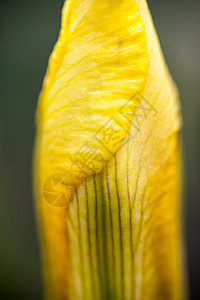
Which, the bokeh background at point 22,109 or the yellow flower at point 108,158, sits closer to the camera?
the yellow flower at point 108,158

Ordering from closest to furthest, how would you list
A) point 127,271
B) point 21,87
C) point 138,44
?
point 138,44, point 127,271, point 21,87

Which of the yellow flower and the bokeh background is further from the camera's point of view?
the bokeh background

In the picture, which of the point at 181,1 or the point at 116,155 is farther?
the point at 181,1

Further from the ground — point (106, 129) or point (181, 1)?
point (181, 1)

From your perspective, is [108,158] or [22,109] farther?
[22,109]

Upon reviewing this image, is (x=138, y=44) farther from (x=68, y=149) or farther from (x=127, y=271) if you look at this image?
(x=127, y=271)

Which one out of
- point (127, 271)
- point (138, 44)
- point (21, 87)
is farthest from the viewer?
point (21, 87)

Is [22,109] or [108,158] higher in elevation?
[22,109]

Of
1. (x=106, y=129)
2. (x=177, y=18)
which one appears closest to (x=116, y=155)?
(x=106, y=129)
